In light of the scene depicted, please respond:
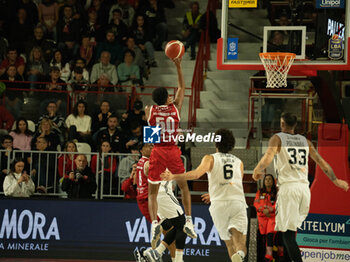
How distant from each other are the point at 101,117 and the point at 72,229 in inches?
94.4

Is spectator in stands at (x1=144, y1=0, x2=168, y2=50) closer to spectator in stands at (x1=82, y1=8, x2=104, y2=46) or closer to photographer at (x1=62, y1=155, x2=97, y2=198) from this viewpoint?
spectator in stands at (x1=82, y1=8, x2=104, y2=46)

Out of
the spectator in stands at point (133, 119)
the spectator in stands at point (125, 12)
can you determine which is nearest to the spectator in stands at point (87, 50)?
the spectator in stands at point (125, 12)

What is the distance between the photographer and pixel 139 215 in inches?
461

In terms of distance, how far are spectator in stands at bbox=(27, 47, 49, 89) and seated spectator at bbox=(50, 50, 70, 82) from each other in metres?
0.19

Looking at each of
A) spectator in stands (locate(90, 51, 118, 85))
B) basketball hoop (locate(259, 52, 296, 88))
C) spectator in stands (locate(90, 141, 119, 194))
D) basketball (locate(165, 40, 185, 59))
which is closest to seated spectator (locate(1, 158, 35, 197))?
spectator in stands (locate(90, 141, 119, 194))

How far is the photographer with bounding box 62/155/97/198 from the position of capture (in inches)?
468

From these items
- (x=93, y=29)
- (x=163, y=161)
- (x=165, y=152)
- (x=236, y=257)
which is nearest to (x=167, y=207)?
(x=163, y=161)

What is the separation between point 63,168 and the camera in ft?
40.0

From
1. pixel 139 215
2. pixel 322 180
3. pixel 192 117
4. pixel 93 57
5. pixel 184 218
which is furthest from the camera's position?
pixel 93 57

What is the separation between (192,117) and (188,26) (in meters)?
2.47

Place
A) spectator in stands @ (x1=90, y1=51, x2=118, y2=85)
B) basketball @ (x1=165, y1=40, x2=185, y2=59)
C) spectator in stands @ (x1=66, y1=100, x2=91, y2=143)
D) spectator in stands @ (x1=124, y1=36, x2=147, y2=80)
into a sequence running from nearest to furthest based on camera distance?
basketball @ (x1=165, y1=40, x2=185, y2=59)
spectator in stands @ (x1=66, y1=100, x2=91, y2=143)
spectator in stands @ (x1=90, y1=51, x2=118, y2=85)
spectator in stands @ (x1=124, y1=36, x2=147, y2=80)

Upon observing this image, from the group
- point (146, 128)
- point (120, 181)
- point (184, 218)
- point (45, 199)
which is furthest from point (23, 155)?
point (184, 218)

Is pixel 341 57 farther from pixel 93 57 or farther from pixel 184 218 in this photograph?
pixel 93 57

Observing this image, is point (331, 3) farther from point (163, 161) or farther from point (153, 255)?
point (153, 255)
